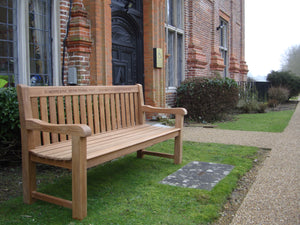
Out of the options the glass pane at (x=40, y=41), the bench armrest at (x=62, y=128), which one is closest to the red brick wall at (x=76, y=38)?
the glass pane at (x=40, y=41)

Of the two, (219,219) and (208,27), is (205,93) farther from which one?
(219,219)

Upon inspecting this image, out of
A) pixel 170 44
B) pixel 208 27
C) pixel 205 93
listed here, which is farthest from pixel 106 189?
pixel 208 27

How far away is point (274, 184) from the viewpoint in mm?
3520

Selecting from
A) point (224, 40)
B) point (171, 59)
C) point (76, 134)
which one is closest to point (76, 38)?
point (76, 134)

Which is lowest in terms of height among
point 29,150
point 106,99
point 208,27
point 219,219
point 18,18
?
point 219,219

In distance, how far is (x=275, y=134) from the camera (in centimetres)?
697

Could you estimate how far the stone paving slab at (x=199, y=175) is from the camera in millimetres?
3486

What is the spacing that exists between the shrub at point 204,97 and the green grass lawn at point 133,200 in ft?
15.2

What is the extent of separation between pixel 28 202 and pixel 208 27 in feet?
34.2

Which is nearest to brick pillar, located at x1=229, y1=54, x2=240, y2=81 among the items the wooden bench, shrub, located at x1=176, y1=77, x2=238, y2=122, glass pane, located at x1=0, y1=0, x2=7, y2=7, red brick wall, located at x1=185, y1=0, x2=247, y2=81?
red brick wall, located at x1=185, y1=0, x2=247, y2=81

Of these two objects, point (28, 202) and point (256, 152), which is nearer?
point (28, 202)

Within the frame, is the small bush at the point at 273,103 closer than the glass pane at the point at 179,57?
No

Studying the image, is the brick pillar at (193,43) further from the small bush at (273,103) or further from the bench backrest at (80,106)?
the bench backrest at (80,106)

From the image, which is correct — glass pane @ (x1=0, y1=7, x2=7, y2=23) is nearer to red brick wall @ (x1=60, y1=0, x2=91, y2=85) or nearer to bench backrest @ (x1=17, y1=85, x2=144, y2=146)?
red brick wall @ (x1=60, y1=0, x2=91, y2=85)
